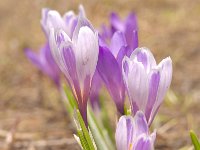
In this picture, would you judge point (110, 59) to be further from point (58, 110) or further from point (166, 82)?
point (58, 110)

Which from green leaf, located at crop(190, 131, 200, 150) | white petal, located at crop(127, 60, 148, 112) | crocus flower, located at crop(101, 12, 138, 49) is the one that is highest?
crocus flower, located at crop(101, 12, 138, 49)

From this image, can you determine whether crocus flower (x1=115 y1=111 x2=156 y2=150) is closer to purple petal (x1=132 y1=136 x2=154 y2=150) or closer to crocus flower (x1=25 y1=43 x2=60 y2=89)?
purple petal (x1=132 y1=136 x2=154 y2=150)

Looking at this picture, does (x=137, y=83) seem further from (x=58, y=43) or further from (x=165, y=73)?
(x=58, y=43)

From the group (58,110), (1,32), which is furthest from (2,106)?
(1,32)

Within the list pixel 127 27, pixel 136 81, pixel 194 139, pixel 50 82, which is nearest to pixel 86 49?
pixel 136 81

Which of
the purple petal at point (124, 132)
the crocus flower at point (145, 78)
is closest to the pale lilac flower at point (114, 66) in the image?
the crocus flower at point (145, 78)

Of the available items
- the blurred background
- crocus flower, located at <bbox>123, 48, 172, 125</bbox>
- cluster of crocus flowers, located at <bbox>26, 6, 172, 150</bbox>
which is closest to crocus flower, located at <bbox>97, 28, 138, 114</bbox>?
cluster of crocus flowers, located at <bbox>26, 6, 172, 150</bbox>
